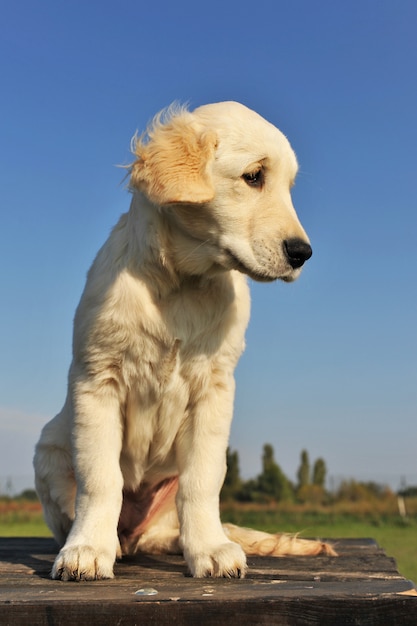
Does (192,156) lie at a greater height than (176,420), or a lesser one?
greater

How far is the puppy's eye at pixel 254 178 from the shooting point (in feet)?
13.3

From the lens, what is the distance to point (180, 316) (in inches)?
166

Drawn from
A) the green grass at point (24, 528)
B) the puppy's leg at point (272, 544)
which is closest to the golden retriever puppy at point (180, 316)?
the puppy's leg at point (272, 544)

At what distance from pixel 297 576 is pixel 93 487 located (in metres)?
1.20

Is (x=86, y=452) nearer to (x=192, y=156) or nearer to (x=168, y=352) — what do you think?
(x=168, y=352)

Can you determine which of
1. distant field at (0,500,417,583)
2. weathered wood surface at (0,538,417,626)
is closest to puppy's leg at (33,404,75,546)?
weathered wood surface at (0,538,417,626)

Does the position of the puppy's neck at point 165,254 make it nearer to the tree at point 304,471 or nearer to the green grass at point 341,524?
the green grass at point 341,524

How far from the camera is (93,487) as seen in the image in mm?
3975

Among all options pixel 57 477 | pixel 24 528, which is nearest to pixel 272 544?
pixel 57 477

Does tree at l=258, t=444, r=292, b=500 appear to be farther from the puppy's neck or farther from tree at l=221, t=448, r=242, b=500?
the puppy's neck

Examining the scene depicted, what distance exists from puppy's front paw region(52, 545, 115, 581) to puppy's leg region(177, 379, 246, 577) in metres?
0.47

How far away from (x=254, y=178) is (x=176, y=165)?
1.42 ft

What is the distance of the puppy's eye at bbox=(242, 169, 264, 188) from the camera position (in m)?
4.06

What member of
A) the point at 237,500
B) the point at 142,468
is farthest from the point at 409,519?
the point at 142,468
